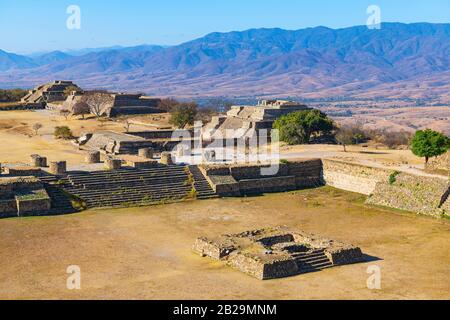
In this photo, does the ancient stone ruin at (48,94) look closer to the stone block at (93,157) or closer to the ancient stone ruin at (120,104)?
the ancient stone ruin at (120,104)

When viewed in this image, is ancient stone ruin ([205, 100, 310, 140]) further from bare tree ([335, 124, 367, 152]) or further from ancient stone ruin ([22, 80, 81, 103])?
ancient stone ruin ([22, 80, 81, 103])

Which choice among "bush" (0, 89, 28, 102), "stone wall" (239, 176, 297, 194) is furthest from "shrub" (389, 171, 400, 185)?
"bush" (0, 89, 28, 102)

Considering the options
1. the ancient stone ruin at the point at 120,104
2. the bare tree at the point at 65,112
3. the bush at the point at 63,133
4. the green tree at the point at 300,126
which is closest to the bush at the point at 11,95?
the ancient stone ruin at the point at 120,104

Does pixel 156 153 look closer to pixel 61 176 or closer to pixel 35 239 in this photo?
pixel 61 176

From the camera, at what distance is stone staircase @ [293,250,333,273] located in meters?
24.4

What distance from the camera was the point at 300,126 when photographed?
5250cm

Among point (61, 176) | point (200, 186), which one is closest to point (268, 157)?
point (200, 186)

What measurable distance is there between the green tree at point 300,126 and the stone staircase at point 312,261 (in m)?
27.8

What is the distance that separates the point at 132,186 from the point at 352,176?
1367cm

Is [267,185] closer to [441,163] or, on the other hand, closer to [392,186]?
[392,186]

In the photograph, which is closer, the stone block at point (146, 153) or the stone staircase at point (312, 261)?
the stone staircase at point (312, 261)

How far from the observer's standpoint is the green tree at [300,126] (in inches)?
2071

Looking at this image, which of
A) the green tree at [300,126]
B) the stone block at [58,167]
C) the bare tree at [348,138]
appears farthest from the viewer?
the green tree at [300,126]
